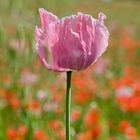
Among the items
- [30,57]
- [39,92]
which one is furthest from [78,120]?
[30,57]

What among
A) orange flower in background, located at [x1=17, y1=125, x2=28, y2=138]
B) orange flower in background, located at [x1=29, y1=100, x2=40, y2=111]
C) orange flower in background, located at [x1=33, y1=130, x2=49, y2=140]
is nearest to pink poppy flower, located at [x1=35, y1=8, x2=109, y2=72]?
orange flower in background, located at [x1=33, y1=130, x2=49, y2=140]

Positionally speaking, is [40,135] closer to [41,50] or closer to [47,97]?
[47,97]

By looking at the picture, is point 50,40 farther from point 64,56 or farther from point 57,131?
point 57,131

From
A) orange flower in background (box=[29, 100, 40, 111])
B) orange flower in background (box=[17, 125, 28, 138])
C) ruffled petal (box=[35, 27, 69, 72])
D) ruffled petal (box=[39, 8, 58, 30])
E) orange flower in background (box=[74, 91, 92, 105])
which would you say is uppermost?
ruffled petal (box=[39, 8, 58, 30])

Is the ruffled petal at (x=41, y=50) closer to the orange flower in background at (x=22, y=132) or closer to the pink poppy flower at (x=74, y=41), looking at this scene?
the pink poppy flower at (x=74, y=41)

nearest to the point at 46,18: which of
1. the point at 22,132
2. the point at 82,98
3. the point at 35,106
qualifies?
the point at 22,132

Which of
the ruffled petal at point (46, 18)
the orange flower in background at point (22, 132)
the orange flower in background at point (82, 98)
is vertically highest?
the ruffled petal at point (46, 18)

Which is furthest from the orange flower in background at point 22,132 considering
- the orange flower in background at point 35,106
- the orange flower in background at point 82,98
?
the orange flower in background at point 82,98

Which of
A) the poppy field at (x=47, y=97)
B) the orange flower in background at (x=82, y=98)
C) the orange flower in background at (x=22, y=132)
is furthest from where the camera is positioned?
the orange flower in background at (x=82, y=98)

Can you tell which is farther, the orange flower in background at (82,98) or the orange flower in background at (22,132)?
the orange flower in background at (82,98)

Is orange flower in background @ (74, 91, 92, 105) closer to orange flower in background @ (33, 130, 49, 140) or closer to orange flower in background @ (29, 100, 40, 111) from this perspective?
orange flower in background @ (29, 100, 40, 111)
